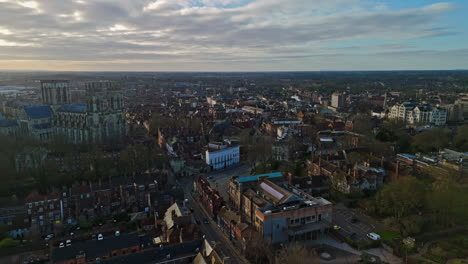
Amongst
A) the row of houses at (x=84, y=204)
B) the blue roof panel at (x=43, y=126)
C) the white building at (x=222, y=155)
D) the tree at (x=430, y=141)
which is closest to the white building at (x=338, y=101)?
the tree at (x=430, y=141)

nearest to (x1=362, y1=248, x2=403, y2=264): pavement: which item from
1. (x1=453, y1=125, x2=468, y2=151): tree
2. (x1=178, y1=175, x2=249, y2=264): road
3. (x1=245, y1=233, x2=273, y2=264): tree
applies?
(x1=245, y1=233, x2=273, y2=264): tree

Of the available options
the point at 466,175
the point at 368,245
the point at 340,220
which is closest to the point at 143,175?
the point at 340,220

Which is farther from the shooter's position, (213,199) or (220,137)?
(220,137)

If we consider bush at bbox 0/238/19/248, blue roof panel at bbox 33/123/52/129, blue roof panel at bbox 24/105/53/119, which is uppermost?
blue roof panel at bbox 24/105/53/119

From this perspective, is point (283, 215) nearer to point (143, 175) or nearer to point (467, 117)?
point (143, 175)

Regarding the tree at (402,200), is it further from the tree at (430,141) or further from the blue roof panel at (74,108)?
the blue roof panel at (74,108)

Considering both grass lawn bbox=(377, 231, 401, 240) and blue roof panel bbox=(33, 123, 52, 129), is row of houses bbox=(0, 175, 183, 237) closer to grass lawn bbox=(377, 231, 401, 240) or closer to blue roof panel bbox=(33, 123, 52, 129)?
grass lawn bbox=(377, 231, 401, 240)
